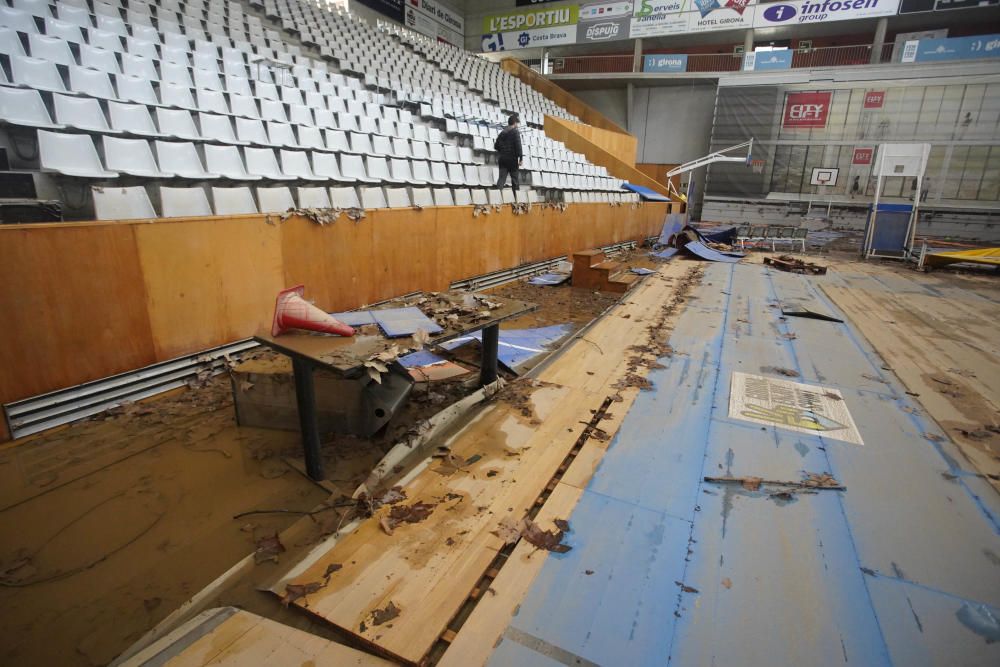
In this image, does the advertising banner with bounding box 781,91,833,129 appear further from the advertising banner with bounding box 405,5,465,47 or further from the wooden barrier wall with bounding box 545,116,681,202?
the advertising banner with bounding box 405,5,465,47

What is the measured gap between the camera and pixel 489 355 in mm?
2730

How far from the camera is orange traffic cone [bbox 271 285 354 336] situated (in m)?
2.02

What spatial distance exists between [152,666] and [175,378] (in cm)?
198

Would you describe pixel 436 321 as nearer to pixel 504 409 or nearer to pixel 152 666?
pixel 504 409

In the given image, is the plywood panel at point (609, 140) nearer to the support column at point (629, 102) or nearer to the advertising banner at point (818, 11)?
the support column at point (629, 102)

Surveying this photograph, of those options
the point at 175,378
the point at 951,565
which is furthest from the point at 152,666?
the point at 951,565

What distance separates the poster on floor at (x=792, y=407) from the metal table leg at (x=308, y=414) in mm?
1958

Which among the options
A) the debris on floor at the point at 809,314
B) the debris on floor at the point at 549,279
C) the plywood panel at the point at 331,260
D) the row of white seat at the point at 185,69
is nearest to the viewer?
the plywood panel at the point at 331,260

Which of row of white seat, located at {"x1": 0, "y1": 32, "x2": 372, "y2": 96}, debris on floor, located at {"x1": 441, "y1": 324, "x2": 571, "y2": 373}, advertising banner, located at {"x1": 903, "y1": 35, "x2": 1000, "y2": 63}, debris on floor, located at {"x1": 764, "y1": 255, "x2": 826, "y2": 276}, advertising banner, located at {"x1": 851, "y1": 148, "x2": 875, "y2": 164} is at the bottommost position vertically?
debris on floor, located at {"x1": 441, "y1": 324, "x2": 571, "y2": 373}

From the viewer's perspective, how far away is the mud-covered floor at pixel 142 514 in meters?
1.31

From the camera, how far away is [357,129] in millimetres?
5613

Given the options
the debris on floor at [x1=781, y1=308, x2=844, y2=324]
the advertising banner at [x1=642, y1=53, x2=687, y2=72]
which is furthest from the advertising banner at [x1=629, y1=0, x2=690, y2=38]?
the debris on floor at [x1=781, y1=308, x2=844, y2=324]

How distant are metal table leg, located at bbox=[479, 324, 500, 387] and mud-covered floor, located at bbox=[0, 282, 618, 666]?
11.5 inches

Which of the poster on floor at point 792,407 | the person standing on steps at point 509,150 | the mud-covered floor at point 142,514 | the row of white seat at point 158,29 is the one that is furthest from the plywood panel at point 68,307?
the person standing on steps at point 509,150
